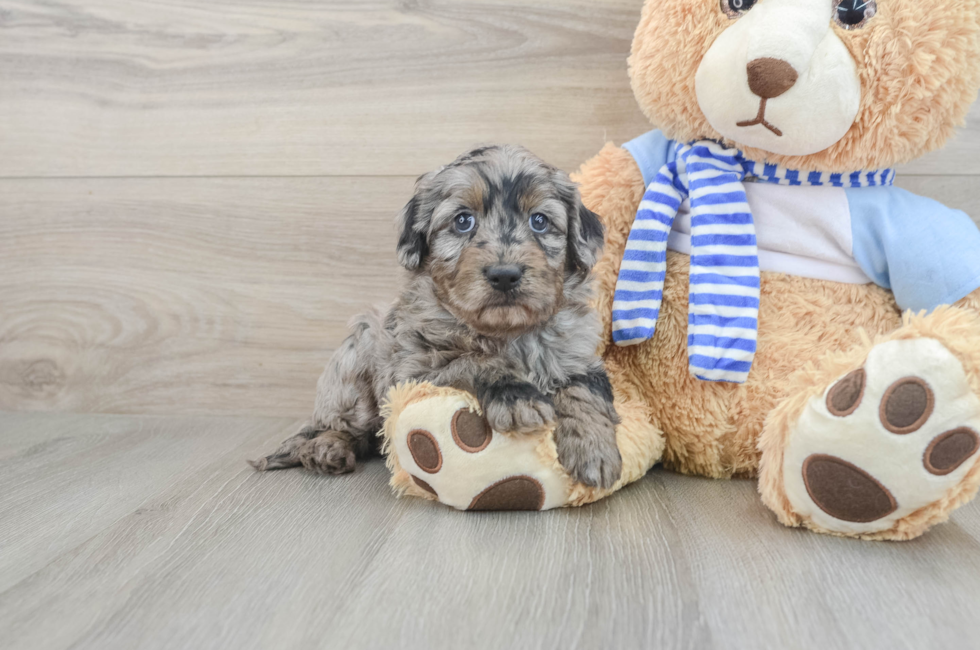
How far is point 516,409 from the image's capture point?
1.33 meters

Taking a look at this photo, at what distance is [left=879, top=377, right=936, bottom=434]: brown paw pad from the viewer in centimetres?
111

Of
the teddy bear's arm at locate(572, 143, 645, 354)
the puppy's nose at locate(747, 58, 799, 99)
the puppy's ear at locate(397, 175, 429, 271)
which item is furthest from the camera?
the teddy bear's arm at locate(572, 143, 645, 354)

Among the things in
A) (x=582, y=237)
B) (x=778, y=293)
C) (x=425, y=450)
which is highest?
(x=582, y=237)

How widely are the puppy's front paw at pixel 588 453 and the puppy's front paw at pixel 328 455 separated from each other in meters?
0.62

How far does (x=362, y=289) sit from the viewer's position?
2234 mm

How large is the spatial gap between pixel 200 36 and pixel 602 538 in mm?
1899

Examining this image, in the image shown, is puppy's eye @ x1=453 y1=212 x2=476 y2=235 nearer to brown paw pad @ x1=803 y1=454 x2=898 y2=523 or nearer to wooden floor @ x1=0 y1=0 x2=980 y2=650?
wooden floor @ x1=0 y1=0 x2=980 y2=650

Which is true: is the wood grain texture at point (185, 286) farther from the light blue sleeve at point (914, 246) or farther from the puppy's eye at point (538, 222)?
the light blue sleeve at point (914, 246)

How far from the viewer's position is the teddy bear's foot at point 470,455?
4.40ft

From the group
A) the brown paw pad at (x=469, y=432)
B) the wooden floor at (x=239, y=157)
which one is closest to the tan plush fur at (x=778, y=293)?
the brown paw pad at (x=469, y=432)

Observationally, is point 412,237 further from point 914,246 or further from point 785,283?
point 914,246

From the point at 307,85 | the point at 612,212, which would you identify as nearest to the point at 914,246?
the point at 612,212

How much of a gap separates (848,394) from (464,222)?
79cm

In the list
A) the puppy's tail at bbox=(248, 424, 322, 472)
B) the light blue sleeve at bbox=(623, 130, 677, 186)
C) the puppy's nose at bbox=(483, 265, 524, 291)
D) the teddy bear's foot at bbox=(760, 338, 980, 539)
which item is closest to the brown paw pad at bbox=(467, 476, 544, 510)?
the puppy's nose at bbox=(483, 265, 524, 291)
